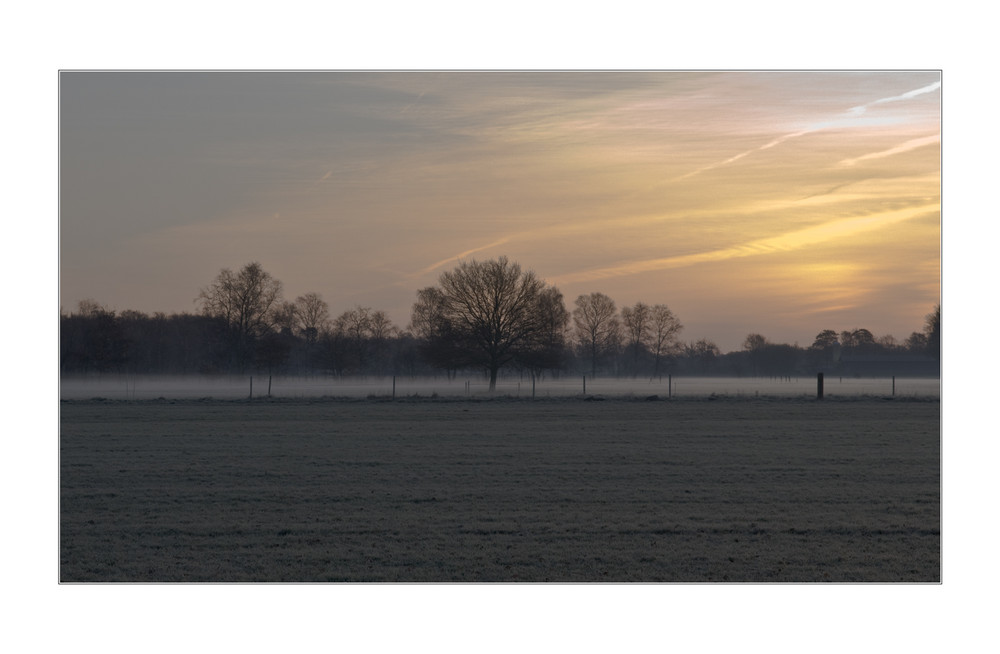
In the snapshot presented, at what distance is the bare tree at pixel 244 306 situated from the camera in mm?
50688

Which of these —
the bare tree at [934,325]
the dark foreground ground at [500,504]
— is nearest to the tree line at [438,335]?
the bare tree at [934,325]

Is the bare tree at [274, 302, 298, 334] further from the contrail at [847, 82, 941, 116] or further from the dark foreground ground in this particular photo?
the contrail at [847, 82, 941, 116]

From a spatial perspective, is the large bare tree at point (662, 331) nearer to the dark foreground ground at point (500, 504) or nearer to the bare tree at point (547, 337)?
the bare tree at point (547, 337)

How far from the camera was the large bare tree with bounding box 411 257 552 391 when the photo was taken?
50.0 meters

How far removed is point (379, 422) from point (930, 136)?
15193mm

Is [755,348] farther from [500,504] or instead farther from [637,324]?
[500,504]

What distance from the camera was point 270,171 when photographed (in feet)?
48.9

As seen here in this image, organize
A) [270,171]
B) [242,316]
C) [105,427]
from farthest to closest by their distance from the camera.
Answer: [242,316]
[105,427]
[270,171]

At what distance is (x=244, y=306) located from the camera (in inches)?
2045

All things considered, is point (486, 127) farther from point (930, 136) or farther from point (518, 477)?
point (930, 136)

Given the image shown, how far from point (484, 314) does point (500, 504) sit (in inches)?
1593

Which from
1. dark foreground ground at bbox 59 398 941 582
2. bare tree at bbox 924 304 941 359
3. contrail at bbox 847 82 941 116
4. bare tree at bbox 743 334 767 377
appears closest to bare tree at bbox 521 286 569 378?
bare tree at bbox 743 334 767 377

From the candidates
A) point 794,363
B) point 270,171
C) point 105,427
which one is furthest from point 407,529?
point 794,363

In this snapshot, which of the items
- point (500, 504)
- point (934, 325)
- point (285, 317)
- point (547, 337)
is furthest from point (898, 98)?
point (285, 317)
